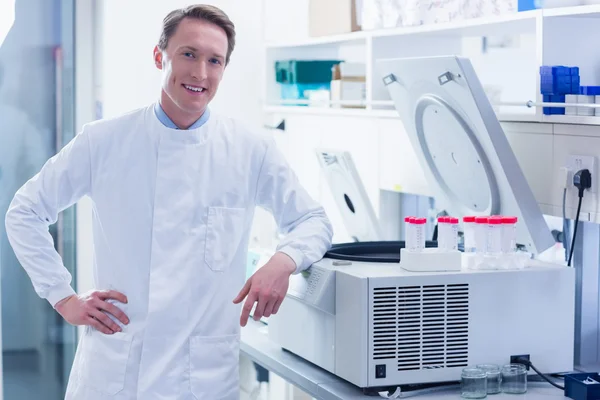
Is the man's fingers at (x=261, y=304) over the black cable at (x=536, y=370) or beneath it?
over

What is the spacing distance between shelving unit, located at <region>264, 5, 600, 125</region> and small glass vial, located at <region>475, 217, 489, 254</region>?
13.2 inches

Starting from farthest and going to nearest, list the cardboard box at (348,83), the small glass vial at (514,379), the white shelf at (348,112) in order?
the cardboard box at (348,83) → the white shelf at (348,112) → the small glass vial at (514,379)

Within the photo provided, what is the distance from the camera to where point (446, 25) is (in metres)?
2.60

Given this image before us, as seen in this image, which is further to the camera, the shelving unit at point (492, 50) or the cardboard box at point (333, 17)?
the cardboard box at point (333, 17)

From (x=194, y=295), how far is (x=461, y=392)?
2.16 ft

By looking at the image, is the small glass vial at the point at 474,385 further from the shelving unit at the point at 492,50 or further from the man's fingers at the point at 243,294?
the shelving unit at the point at 492,50

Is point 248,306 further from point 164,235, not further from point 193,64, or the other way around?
point 193,64

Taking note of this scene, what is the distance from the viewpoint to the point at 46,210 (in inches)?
85.0

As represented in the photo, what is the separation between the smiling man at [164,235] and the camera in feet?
6.88

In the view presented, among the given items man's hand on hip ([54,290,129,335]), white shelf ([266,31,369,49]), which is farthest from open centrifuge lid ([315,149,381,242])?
man's hand on hip ([54,290,129,335])

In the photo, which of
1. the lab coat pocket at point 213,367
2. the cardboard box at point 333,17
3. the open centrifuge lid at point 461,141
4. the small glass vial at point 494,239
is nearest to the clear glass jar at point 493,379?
the small glass vial at point 494,239

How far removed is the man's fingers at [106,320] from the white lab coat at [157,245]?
25mm

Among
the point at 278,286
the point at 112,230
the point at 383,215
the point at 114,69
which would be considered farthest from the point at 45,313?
the point at 278,286

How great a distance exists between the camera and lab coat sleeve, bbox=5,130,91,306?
213 centimetres
